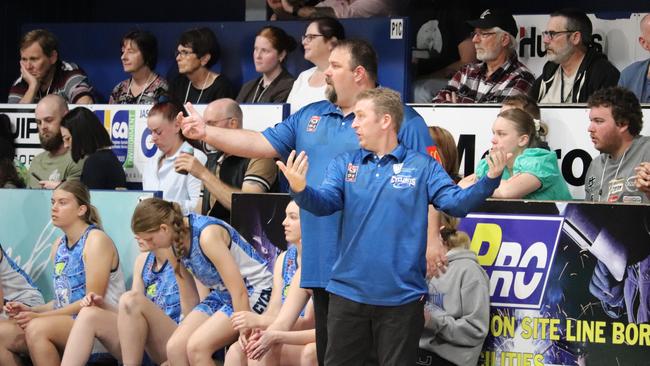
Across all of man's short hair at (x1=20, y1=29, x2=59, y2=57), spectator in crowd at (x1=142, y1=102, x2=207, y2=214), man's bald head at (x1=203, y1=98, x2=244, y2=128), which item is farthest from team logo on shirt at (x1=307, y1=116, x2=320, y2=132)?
man's short hair at (x1=20, y1=29, x2=59, y2=57)

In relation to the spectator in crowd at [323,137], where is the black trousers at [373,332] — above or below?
below

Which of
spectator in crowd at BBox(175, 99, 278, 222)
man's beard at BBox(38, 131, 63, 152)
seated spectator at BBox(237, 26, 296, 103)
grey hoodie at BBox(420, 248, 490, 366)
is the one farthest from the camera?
seated spectator at BBox(237, 26, 296, 103)

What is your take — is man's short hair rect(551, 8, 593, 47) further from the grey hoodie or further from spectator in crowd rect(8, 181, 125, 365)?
spectator in crowd rect(8, 181, 125, 365)

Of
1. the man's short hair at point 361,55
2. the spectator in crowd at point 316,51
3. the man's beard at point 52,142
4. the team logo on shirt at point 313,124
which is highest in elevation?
the spectator in crowd at point 316,51

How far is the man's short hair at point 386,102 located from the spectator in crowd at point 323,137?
0.25 metres

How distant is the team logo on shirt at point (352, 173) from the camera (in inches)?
211

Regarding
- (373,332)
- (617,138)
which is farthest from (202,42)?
(373,332)

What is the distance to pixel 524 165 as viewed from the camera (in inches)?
256

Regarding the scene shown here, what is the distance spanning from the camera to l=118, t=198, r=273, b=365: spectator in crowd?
655cm

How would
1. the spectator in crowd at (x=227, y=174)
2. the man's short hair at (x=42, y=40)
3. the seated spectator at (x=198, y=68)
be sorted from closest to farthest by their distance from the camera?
the spectator in crowd at (x=227, y=174), the seated spectator at (x=198, y=68), the man's short hair at (x=42, y=40)

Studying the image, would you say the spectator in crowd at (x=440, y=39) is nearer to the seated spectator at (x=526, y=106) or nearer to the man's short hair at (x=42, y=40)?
the seated spectator at (x=526, y=106)

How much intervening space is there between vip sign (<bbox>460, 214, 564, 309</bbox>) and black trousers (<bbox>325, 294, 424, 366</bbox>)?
105 cm

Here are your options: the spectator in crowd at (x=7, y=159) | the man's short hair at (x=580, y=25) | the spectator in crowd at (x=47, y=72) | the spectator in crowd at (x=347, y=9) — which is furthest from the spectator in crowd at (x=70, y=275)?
→ the man's short hair at (x=580, y=25)

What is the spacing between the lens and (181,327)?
6730 mm
